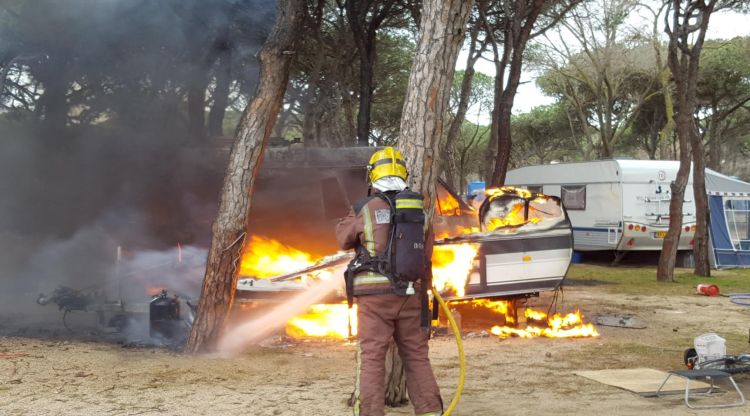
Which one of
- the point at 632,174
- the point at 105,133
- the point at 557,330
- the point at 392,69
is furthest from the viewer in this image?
the point at 392,69

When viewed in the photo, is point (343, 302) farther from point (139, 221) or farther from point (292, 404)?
point (139, 221)

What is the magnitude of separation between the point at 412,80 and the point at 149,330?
4.32 m

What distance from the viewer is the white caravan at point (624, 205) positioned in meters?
16.6

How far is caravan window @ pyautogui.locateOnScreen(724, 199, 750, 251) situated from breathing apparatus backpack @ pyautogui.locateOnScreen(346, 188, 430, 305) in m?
14.5

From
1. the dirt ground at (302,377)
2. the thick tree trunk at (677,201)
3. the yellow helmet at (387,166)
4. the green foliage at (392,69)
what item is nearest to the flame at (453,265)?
the dirt ground at (302,377)

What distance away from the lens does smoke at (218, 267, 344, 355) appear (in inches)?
298

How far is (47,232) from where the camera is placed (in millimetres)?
10930

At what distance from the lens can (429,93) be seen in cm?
546

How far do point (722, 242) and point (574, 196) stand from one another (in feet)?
10.9

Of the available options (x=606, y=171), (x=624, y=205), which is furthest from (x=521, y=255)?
(x=606, y=171)

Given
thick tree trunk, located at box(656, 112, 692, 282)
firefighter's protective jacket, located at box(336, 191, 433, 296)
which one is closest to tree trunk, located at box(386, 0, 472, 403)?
firefighter's protective jacket, located at box(336, 191, 433, 296)

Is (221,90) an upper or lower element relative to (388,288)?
upper

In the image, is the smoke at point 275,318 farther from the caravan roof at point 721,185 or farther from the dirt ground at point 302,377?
the caravan roof at point 721,185

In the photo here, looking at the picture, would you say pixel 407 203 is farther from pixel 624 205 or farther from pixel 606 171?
pixel 606 171
